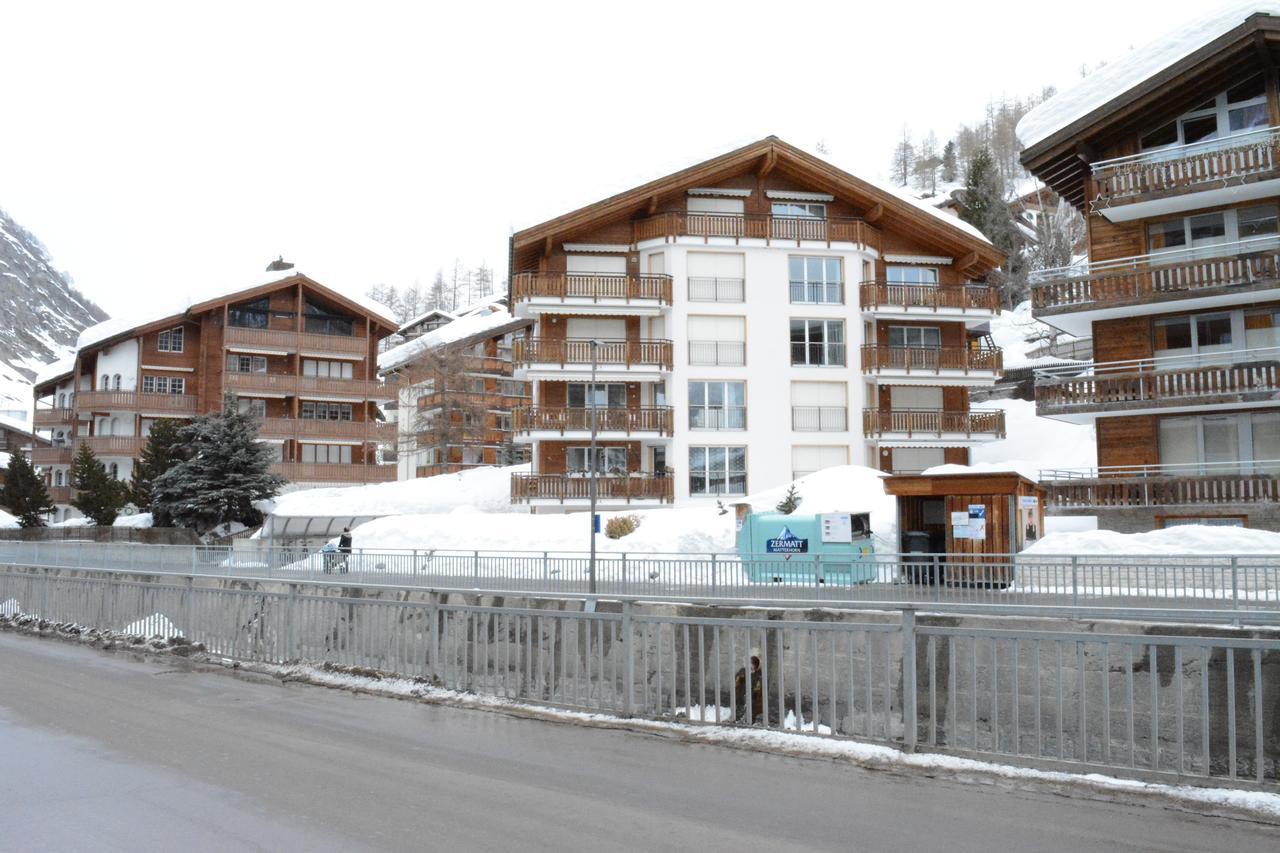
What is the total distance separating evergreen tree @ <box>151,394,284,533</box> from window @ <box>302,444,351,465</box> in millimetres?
13503

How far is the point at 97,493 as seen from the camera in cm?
5550

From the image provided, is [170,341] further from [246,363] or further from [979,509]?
[979,509]

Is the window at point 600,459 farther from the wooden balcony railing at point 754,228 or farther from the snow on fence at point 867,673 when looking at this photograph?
the snow on fence at point 867,673

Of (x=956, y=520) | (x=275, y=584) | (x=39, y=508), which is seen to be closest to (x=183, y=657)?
(x=275, y=584)

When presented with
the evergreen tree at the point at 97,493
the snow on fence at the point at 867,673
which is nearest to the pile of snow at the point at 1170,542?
the snow on fence at the point at 867,673

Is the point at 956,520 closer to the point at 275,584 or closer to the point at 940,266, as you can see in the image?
the point at 275,584

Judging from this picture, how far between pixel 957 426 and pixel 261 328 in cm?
4106

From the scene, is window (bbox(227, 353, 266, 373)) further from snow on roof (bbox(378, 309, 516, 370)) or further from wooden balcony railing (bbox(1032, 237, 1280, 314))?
wooden balcony railing (bbox(1032, 237, 1280, 314))

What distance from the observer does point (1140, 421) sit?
34.6m

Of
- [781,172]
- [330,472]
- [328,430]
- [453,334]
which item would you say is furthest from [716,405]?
[453,334]

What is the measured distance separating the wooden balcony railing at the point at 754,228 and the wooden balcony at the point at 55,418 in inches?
1688

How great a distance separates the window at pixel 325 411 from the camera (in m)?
64.9

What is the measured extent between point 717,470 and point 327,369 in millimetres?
31547


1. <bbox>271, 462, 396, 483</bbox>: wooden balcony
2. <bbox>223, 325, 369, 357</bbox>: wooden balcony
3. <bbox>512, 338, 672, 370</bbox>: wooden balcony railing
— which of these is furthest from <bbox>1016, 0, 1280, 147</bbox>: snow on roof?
<bbox>223, 325, 369, 357</bbox>: wooden balcony
